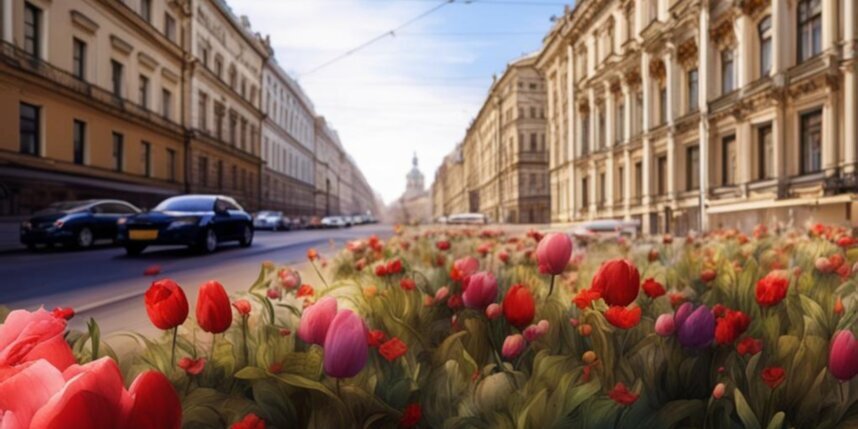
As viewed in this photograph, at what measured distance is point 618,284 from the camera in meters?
1.35

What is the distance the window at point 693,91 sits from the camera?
22.5m

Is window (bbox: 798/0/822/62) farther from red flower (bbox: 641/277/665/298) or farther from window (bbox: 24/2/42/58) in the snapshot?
window (bbox: 24/2/42/58)

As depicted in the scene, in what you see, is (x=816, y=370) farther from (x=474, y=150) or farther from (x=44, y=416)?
(x=474, y=150)

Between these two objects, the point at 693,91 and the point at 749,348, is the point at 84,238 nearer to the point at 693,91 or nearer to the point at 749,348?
the point at 749,348

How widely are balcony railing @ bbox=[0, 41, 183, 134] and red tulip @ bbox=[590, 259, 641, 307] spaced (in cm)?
1978

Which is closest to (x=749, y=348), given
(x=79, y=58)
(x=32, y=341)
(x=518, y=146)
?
(x=32, y=341)

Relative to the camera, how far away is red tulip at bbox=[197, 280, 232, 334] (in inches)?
45.1

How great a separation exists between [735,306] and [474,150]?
8276cm

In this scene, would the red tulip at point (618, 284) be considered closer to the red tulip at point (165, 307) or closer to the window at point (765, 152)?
the red tulip at point (165, 307)

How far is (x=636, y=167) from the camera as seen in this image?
2753 cm

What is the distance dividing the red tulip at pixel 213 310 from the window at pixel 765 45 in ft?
67.8

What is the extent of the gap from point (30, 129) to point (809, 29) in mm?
24806

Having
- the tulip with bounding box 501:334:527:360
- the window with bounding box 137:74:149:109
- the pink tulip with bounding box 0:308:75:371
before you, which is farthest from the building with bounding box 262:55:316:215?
the pink tulip with bounding box 0:308:75:371

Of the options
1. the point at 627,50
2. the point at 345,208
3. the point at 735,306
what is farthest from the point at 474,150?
the point at 735,306
